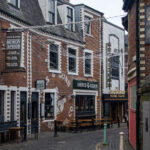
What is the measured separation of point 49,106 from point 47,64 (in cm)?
293

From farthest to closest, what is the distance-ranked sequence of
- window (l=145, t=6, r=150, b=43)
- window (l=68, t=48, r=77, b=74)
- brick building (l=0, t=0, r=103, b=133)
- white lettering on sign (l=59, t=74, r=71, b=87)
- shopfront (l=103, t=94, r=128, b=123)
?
shopfront (l=103, t=94, r=128, b=123), window (l=68, t=48, r=77, b=74), white lettering on sign (l=59, t=74, r=71, b=87), brick building (l=0, t=0, r=103, b=133), window (l=145, t=6, r=150, b=43)

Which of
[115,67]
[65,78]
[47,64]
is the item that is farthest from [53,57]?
[115,67]

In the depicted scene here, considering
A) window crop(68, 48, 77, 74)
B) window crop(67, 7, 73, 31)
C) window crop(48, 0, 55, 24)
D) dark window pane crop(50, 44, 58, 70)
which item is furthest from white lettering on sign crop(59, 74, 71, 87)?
window crop(67, 7, 73, 31)

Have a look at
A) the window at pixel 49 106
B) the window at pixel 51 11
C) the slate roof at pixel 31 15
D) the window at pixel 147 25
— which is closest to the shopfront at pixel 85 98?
the window at pixel 49 106

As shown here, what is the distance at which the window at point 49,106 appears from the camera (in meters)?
24.6

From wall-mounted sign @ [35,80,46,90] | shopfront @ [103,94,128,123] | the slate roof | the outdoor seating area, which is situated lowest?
the outdoor seating area

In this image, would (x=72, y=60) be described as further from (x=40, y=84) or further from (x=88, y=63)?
(x=40, y=84)

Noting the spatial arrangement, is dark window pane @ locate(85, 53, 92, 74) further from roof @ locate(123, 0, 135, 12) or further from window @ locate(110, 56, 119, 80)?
roof @ locate(123, 0, 135, 12)

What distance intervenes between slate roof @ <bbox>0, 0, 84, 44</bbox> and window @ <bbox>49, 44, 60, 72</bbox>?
941 mm

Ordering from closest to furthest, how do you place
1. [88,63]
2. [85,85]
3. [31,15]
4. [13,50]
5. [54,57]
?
[13,50]
[31,15]
[54,57]
[85,85]
[88,63]

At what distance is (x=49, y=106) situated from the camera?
24.9 m

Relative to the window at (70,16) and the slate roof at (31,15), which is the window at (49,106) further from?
the window at (70,16)

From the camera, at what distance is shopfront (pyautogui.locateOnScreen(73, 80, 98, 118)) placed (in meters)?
28.2

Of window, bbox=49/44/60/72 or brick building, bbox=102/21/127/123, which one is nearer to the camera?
window, bbox=49/44/60/72
